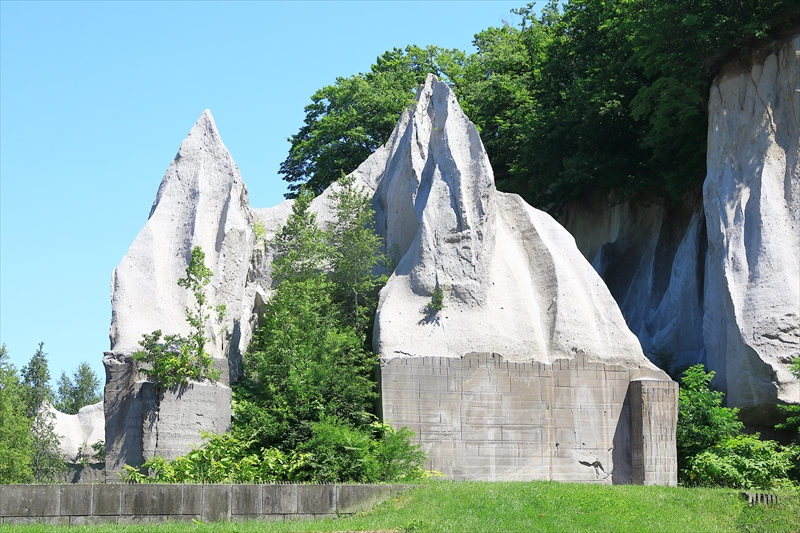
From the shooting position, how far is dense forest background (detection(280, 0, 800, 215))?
2997 cm

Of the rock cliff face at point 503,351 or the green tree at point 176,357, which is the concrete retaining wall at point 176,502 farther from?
the rock cliff face at point 503,351

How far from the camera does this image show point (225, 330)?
75.3 feet

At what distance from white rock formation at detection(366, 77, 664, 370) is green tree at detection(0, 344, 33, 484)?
16.4 m

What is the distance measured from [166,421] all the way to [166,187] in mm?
6597

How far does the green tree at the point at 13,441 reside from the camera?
34.5 meters

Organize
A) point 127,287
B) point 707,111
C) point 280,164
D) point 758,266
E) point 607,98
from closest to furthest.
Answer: point 127,287 < point 758,266 < point 707,111 < point 607,98 < point 280,164

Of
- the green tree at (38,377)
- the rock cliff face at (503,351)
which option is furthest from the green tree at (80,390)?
the rock cliff face at (503,351)

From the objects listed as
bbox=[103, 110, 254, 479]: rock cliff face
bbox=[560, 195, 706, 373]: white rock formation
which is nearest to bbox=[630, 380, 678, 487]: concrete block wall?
bbox=[560, 195, 706, 373]: white rock formation

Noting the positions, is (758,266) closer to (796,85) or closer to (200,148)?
(796,85)

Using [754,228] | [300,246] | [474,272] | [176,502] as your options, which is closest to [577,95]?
[754,228]

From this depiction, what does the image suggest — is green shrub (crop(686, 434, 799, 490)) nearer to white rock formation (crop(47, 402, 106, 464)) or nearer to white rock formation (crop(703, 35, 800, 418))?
white rock formation (crop(703, 35, 800, 418))

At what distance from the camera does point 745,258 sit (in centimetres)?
2786

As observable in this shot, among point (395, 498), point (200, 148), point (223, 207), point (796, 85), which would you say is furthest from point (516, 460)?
point (796, 85)

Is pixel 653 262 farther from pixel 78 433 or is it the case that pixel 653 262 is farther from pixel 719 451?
pixel 78 433
